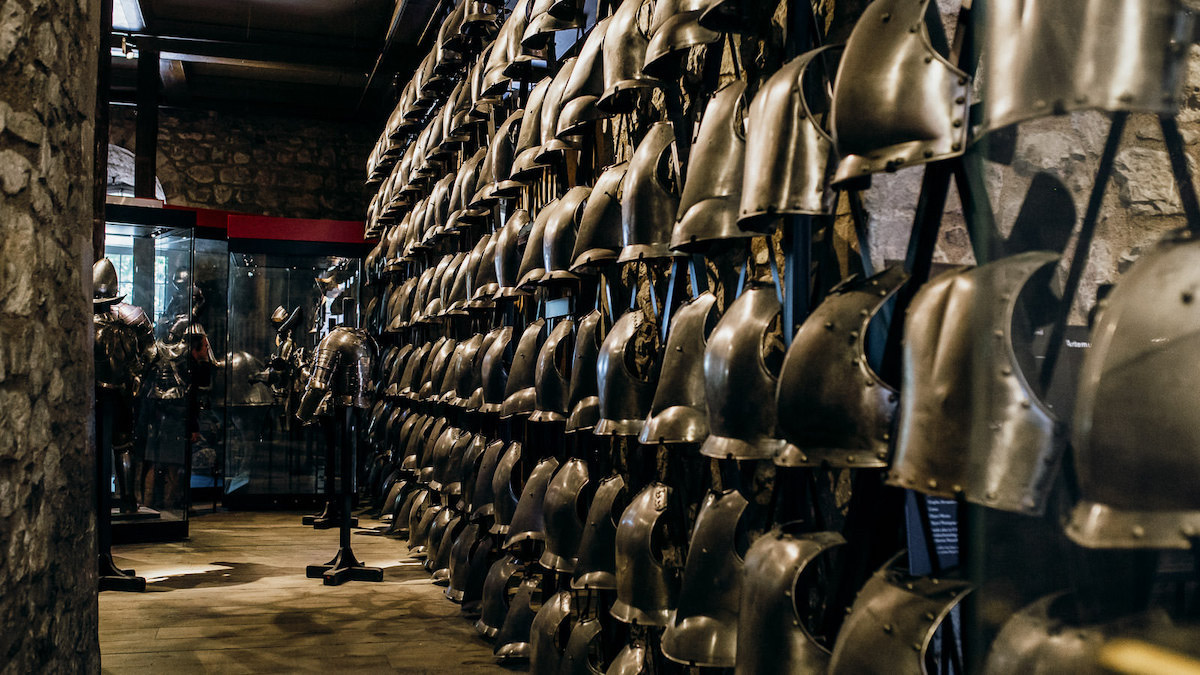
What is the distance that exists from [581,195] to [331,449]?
3.41m

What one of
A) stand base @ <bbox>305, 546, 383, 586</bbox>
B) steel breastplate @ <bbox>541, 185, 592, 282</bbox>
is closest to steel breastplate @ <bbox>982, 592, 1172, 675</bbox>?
steel breastplate @ <bbox>541, 185, 592, 282</bbox>

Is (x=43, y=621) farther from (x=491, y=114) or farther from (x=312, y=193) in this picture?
(x=312, y=193)

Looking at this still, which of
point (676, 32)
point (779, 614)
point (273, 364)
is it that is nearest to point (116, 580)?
point (273, 364)

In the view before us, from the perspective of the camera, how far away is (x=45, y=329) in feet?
6.77

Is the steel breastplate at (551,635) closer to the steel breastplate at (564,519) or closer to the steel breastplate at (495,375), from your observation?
the steel breastplate at (564,519)

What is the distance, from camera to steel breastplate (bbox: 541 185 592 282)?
9.41 feet

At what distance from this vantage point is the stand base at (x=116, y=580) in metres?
4.91

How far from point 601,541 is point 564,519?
11.8 inches

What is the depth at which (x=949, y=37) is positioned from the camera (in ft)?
5.72

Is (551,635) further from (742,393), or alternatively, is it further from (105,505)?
(105,505)

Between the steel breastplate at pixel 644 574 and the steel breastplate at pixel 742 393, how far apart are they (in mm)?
571

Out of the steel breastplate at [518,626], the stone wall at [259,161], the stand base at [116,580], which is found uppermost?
the stone wall at [259,161]

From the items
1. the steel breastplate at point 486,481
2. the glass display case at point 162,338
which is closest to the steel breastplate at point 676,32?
the steel breastplate at point 486,481

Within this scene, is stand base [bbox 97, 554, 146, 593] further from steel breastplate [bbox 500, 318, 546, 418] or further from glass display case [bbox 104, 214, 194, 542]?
steel breastplate [bbox 500, 318, 546, 418]
